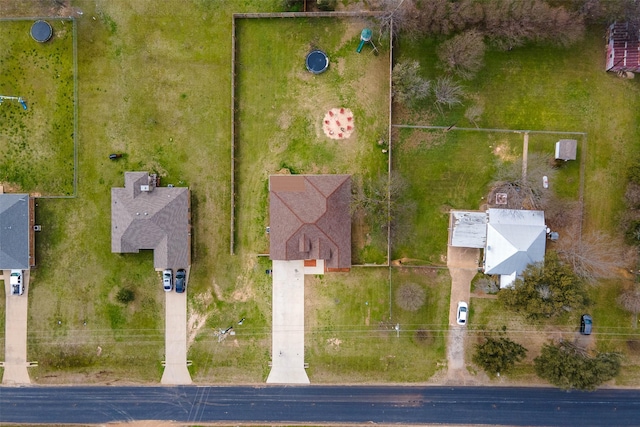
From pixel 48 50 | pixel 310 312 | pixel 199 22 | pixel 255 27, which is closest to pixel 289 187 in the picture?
pixel 310 312

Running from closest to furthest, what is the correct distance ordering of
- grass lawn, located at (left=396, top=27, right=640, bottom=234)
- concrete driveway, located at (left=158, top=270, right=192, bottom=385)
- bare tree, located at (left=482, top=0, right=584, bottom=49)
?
bare tree, located at (left=482, top=0, right=584, bottom=49)
grass lawn, located at (left=396, top=27, right=640, bottom=234)
concrete driveway, located at (left=158, top=270, right=192, bottom=385)

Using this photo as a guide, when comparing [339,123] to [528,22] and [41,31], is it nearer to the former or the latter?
[528,22]

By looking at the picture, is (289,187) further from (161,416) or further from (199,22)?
(161,416)

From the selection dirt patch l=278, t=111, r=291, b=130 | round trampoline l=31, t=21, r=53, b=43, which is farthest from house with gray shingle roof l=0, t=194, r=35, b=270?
dirt patch l=278, t=111, r=291, b=130

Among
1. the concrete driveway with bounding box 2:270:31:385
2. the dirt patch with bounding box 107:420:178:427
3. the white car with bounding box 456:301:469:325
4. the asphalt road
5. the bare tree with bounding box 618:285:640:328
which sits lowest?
the dirt patch with bounding box 107:420:178:427

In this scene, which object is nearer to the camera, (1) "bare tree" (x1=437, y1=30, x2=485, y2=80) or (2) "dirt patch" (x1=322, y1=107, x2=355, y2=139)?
(1) "bare tree" (x1=437, y1=30, x2=485, y2=80)

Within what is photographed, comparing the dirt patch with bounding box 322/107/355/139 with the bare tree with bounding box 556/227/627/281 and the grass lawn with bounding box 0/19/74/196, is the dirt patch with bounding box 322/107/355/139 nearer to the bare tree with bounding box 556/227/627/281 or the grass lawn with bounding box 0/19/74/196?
the bare tree with bounding box 556/227/627/281
